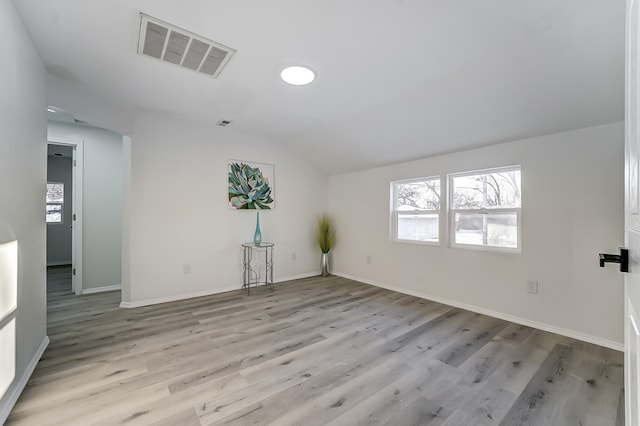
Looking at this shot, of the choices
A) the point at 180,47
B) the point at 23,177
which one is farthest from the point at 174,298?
the point at 180,47

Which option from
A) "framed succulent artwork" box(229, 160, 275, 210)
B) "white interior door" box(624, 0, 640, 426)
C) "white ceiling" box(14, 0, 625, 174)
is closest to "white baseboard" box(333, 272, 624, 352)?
"white ceiling" box(14, 0, 625, 174)

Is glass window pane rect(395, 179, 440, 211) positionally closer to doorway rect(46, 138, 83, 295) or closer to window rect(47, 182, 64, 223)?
doorway rect(46, 138, 83, 295)

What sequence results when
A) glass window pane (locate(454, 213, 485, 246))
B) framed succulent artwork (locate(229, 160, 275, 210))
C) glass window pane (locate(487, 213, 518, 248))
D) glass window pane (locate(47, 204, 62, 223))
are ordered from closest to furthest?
glass window pane (locate(487, 213, 518, 248)), glass window pane (locate(454, 213, 485, 246)), framed succulent artwork (locate(229, 160, 275, 210)), glass window pane (locate(47, 204, 62, 223))

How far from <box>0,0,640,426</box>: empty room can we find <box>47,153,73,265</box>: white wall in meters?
2.58

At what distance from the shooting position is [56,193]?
6.05 m

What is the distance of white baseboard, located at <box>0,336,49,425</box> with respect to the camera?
144 centimetres

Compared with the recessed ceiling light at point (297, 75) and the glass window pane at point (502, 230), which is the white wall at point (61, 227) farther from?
the glass window pane at point (502, 230)

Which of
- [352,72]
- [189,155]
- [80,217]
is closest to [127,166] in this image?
[189,155]

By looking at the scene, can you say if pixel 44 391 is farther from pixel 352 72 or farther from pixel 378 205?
pixel 378 205

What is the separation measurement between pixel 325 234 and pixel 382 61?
3313mm

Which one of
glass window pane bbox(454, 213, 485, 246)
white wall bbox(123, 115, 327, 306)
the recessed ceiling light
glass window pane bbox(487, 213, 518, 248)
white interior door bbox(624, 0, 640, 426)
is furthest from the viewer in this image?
white wall bbox(123, 115, 327, 306)

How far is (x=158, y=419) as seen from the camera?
1.47 m

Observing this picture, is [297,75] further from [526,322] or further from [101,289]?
[101,289]

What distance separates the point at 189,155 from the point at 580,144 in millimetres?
4436
